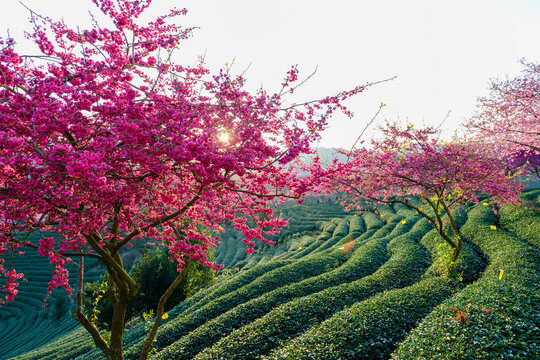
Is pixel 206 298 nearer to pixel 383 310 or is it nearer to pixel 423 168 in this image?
pixel 383 310

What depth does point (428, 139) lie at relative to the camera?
10617 millimetres

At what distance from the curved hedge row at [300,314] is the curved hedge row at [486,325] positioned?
3128mm

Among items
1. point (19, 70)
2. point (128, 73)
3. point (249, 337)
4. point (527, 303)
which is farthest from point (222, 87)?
point (527, 303)

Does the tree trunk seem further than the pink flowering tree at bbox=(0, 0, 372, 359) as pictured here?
Yes

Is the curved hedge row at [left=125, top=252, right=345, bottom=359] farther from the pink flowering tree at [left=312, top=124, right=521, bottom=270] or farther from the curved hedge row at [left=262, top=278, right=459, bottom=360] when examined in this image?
the pink flowering tree at [left=312, top=124, right=521, bottom=270]

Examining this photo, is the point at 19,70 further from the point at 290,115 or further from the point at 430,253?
the point at 430,253

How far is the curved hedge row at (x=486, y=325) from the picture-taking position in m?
5.77

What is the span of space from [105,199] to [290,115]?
3479 mm

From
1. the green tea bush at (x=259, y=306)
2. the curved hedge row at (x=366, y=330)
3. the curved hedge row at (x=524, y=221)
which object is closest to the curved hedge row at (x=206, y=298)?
the green tea bush at (x=259, y=306)

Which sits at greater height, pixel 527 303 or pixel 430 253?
pixel 527 303

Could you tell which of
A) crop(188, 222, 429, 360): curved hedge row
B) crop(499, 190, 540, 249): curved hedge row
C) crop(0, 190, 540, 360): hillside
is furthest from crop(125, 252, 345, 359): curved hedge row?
crop(499, 190, 540, 249): curved hedge row

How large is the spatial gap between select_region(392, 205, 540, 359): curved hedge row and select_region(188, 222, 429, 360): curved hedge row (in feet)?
10.3

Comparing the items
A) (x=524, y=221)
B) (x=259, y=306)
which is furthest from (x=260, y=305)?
(x=524, y=221)

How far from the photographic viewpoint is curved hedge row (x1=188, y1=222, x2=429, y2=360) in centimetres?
812
